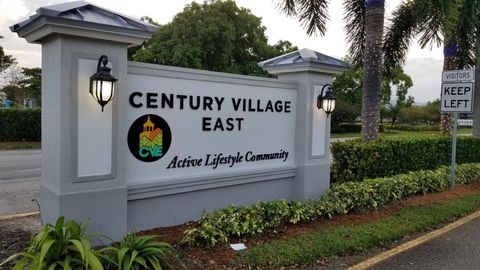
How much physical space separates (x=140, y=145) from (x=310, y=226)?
2.74 m

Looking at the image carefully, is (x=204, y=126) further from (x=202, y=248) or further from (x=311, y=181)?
(x=311, y=181)

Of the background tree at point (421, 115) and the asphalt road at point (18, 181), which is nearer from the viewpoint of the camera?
the asphalt road at point (18, 181)

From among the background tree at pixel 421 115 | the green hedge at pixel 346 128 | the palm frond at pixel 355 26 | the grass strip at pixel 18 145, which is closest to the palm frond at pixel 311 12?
the palm frond at pixel 355 26

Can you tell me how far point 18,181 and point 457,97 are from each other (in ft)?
35.0

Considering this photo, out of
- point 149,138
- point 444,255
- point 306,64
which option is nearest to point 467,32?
point 306,64

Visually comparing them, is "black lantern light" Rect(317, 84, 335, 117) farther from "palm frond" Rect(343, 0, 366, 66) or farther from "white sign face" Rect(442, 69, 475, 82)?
"palm frond" Rect(343, 0, 366, 66)

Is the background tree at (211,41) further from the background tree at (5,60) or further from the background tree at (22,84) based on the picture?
the background tree at (22,84)

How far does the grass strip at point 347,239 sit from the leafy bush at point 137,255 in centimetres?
93

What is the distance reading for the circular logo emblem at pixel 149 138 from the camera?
4945mm

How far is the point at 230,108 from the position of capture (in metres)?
6.02

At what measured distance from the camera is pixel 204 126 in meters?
5.72

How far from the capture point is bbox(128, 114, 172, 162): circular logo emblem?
16.2 feet

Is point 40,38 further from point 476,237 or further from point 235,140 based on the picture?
point 476,237

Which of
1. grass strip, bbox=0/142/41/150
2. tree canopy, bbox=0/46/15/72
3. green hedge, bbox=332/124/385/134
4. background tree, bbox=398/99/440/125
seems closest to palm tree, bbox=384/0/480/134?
grass strip, bbox=0/142/41/150
